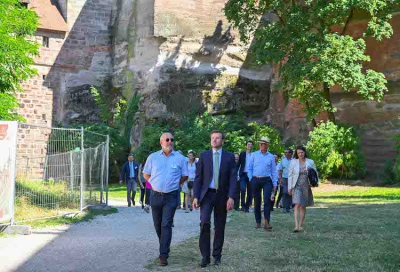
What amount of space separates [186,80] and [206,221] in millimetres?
27949

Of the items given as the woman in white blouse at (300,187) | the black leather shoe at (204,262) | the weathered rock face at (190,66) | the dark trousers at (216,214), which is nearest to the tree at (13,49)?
the woman in white blouse at (300,187)

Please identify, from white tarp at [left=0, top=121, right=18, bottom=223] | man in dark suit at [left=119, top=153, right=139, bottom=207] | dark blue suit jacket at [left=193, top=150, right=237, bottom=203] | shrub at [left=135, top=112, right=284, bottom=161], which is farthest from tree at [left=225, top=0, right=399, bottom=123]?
dark blue suit jacket at [left=193, top=150, right=237, bottom=203]

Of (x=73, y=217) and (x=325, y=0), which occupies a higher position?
(x=325, y=0)

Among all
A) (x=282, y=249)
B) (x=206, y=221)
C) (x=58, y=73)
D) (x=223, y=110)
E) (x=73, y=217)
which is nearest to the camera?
(x=206, y=221)

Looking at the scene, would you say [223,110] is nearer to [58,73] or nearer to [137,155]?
[137,155]

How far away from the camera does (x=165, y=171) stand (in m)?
8.48

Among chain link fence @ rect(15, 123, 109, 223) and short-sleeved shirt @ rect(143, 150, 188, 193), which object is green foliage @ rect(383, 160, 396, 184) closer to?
chain link fence @ rect(15, 123, 109, 223)

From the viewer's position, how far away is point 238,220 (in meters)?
13.4

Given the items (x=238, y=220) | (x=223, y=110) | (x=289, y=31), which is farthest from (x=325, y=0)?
(x=238, y=220)

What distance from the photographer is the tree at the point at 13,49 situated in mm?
17656

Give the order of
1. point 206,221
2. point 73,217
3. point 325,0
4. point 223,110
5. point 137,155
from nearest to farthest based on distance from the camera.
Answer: point 206,221 → point 73,217 → point 325,0 → point 137,155 → point 223,110

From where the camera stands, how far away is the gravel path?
7.75m

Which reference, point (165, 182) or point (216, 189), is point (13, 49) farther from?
point (216, 189)

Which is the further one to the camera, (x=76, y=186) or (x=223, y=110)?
(x=223, y=110)
